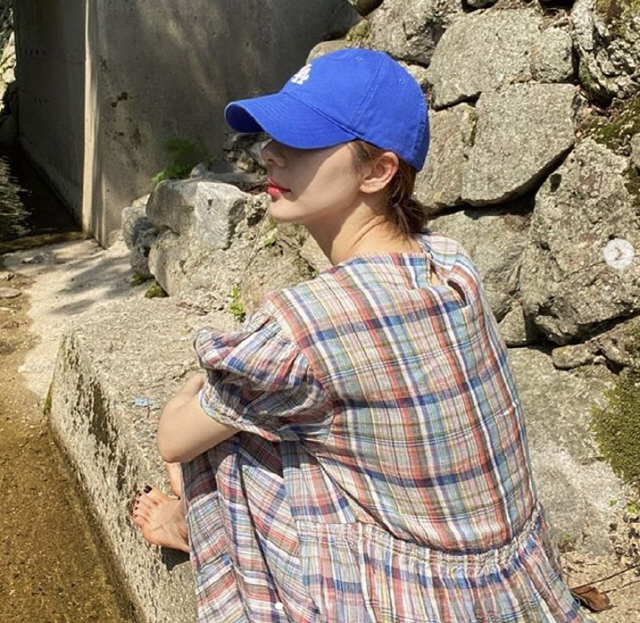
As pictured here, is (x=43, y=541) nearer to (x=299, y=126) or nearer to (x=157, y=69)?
(x=299, y=126)

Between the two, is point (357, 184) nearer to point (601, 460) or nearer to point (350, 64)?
point (350, 64)

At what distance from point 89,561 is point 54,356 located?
1.73m

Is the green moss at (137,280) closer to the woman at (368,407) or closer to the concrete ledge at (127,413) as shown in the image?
the concrete ledge at (127,413)

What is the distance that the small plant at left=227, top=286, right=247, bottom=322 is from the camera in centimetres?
372

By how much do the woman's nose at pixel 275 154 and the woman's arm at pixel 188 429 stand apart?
46 cm

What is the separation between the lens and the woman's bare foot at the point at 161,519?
205 centimetres

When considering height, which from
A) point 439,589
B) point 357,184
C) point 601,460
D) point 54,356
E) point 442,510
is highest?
point 357,184

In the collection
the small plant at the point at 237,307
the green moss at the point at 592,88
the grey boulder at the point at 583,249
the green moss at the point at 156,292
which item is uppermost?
the green moss at the point at 592,88

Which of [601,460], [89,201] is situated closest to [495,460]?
[601,460]

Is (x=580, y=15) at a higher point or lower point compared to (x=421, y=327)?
higher

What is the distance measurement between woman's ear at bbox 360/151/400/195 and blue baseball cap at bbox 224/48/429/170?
2 centimetres

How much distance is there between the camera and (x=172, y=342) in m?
3.22

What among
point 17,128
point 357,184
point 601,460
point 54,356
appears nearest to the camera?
point 357,184

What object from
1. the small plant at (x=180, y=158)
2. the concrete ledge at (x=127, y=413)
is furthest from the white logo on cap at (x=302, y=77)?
the small plant at (x=180, y=158)
